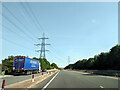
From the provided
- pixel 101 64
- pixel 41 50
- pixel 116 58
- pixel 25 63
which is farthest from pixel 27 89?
pixel 101 64

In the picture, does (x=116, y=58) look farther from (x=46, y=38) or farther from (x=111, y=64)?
(x=46, y=38)

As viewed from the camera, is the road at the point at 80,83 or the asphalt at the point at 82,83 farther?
the road at the point at 80,83

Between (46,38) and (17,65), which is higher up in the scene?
(46,38)

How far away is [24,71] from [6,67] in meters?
23.6

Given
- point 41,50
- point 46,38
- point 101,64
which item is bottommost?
point 101,64

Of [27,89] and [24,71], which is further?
[24,71]

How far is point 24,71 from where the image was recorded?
96.8ft

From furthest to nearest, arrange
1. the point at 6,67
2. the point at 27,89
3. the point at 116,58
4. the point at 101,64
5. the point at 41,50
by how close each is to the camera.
Answer: the point at 101,64 → the point at 116,58 → the point at 41,50 → the point at 6,67 → the point at 27,89

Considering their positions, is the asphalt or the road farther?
the road

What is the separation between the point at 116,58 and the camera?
73.7m

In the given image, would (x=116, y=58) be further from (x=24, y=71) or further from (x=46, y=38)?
(x=24, y=71)

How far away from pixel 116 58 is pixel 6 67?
188 feet

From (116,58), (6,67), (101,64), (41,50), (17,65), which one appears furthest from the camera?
(101,64)

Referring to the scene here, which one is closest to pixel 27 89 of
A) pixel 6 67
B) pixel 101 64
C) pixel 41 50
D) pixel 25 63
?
pixel 25 63
